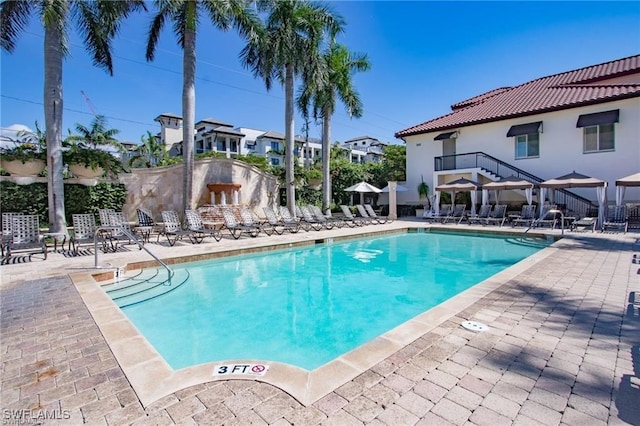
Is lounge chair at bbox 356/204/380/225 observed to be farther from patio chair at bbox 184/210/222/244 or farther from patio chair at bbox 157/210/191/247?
patio chair at bbox 157/210/191/247

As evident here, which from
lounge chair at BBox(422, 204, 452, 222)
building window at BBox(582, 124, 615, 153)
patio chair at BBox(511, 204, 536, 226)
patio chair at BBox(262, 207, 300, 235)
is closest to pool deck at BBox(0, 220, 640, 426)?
patio chair at BBox(262, 207, 300, 235)

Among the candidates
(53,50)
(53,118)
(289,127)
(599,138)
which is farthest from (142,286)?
(599,138)

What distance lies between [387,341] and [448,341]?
62cm

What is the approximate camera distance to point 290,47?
14.8 m

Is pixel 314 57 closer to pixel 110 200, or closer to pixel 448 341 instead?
pixel 110 200

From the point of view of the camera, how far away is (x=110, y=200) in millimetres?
13320

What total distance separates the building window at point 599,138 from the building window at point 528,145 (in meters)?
2.10

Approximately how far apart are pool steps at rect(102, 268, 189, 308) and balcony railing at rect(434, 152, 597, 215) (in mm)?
16378

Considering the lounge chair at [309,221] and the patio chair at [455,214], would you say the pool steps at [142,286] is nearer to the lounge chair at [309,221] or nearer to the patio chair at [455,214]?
the lounge chair at [309,221]

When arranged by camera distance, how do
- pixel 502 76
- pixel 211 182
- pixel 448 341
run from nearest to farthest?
pixel 448 341 < pixel 211 182 < pixel 502 76

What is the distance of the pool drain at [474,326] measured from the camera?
3.53m

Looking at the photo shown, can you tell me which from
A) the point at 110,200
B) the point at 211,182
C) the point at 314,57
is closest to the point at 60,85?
the point at 110,200

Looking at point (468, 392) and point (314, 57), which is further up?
point (314, 57)

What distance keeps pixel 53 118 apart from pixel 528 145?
2203 cm
